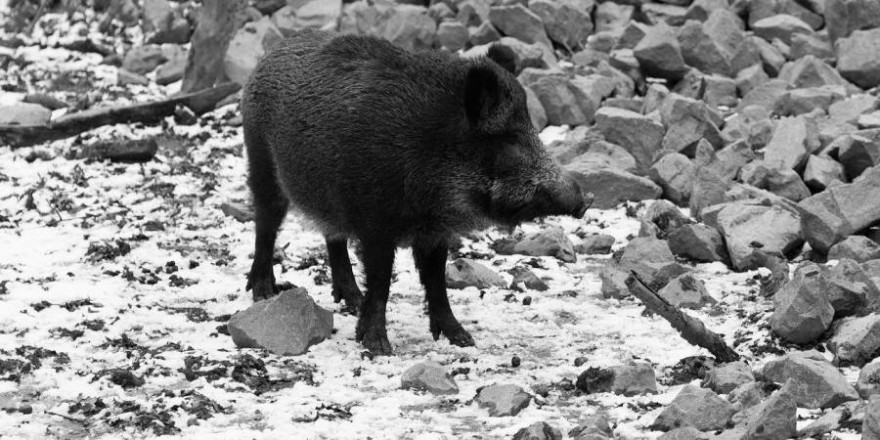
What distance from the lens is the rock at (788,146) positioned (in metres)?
9.52

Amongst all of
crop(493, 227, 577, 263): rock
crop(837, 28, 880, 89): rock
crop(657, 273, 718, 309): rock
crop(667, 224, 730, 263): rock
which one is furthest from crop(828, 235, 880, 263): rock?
crop(837, 28, 880, 89): rock

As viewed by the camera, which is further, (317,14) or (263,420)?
(317,14)

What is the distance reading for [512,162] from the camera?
6590 mm

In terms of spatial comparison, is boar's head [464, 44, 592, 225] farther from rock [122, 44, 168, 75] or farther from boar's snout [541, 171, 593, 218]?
rock [122, 44, 168, 75]

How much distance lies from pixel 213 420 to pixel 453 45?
8603mm

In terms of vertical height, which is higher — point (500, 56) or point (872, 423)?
point (500, 56)

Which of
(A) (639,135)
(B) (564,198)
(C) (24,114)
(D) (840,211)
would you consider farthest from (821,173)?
(C) (24,114)

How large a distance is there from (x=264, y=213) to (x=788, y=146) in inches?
178

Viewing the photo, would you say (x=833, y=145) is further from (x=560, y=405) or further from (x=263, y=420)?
(x=263, y=420)

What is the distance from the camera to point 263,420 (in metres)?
5.46

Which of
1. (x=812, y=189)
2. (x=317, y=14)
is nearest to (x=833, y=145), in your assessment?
(x=812, y=189)

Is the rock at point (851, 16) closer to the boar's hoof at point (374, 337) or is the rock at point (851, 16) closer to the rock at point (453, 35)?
the rock at point (453, 35)

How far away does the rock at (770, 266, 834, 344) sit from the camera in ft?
20.4

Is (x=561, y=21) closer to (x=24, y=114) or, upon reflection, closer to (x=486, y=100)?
(x=24, y=114)
